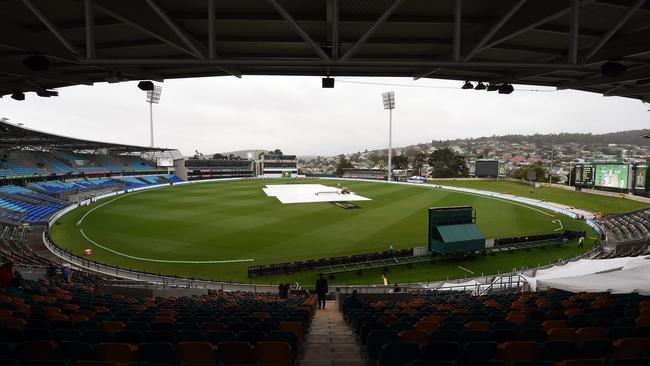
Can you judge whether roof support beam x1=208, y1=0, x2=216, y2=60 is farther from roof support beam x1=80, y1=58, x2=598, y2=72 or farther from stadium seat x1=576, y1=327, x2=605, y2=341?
stadium seat x1=576, y1=327, x2=605, y2=341

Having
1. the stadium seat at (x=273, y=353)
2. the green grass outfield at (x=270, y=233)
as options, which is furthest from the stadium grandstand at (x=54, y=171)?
the stadium seat at (x=273, y=353)

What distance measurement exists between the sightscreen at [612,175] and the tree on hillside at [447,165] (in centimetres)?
5687

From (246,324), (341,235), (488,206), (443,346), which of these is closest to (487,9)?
(443,346)

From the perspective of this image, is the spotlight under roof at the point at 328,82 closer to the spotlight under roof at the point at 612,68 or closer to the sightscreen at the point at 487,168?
the spotlight under roof at the point at 612,68

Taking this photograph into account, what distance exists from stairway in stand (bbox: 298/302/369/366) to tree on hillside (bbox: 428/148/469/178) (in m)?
107

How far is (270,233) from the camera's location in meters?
28.9

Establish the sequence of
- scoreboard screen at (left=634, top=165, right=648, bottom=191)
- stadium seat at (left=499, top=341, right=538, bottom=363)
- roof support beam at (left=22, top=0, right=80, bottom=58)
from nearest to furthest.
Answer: stadium seat at (left=499, top=341, right=538, bottom=363) < roof support beam at (left=22, top=0, right=80, bottom=58) < scoreboard screen at (left=634, top=165, right=648, bottom=191)

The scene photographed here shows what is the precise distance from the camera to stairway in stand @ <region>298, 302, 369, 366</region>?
4.95 m

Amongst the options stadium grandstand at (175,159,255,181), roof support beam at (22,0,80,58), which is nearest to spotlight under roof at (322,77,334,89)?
roof support beam at (22,0,80,58)

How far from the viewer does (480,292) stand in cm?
1479

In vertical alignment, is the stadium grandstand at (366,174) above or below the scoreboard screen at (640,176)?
below

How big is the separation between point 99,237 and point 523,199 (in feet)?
176

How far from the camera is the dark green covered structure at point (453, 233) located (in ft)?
69.6

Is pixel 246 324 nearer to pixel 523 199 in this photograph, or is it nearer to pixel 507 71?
pixel 507 71
